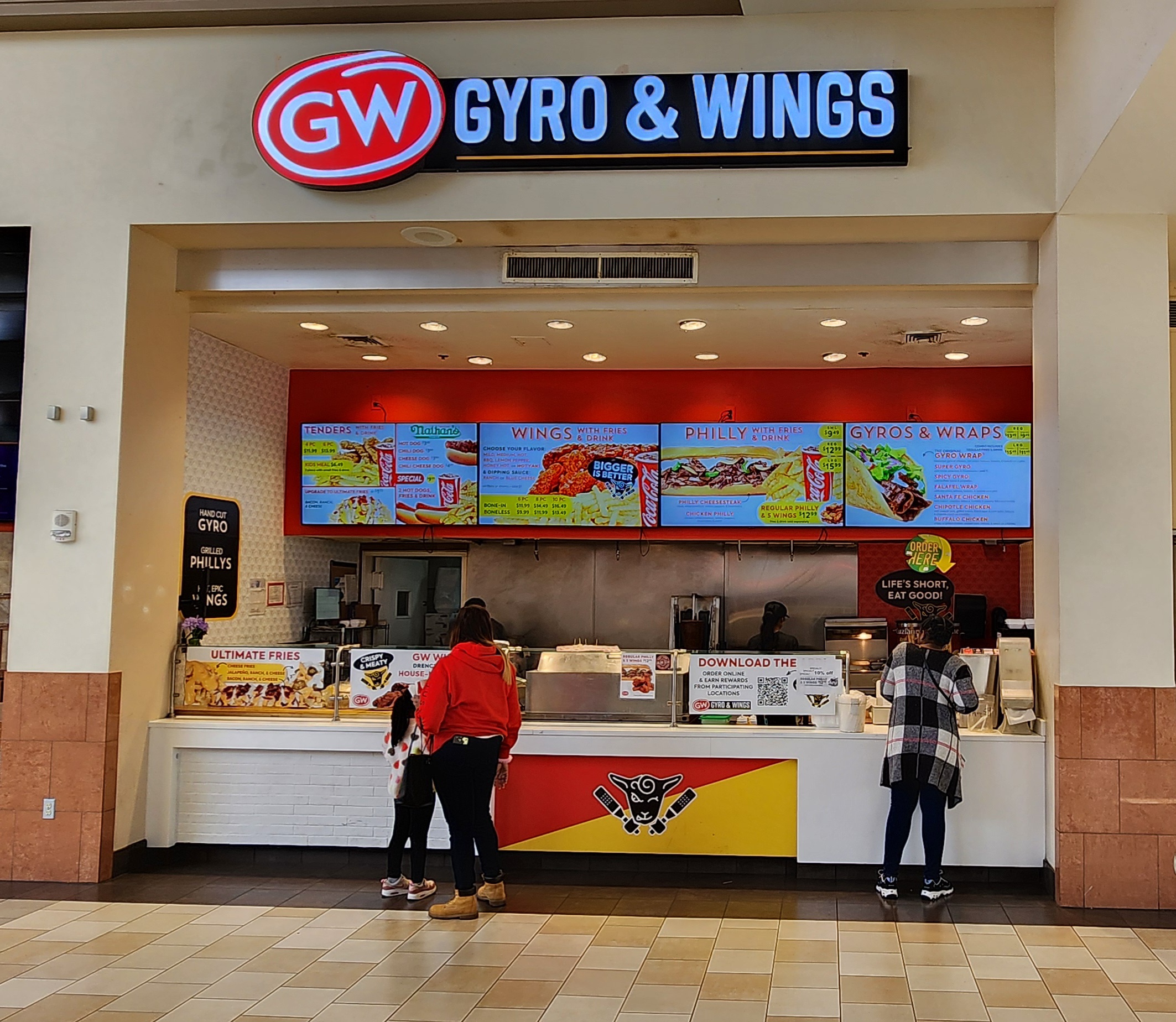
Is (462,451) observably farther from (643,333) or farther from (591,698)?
(591,698)

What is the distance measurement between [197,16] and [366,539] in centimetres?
402

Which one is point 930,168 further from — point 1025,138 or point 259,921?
point 259,921

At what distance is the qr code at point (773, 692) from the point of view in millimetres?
6012

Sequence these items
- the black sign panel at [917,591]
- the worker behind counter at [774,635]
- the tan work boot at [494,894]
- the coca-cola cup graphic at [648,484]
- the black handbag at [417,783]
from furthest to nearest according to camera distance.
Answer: the black sign panel at [917,591], the worker behind counter at [774,635], the coca-cola cup graphic at [648,484], the black handbag at [417,783], the tan work boot at [494,894]

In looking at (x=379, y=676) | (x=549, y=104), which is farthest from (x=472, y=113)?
(x=379, y=676)

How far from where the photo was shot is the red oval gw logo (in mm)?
5609

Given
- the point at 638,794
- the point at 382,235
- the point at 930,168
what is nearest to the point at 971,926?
the point at 638,794

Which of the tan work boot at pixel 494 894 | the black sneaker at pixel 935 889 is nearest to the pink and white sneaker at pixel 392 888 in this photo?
the tan work boot at pixel 494 894

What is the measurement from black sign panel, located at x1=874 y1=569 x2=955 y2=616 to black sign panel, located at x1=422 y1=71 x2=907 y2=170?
433cm

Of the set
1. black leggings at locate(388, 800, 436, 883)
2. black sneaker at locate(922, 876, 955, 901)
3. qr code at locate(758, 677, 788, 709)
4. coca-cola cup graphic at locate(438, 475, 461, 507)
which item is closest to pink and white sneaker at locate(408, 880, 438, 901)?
black leggings at locate(388, 800, 436, 883)

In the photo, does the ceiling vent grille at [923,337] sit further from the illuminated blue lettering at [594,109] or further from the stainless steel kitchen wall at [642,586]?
the illuminated blue lettering at [594,109]

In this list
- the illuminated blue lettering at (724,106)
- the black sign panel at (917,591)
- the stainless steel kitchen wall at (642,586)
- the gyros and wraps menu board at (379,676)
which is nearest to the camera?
the illuminated blue lettering at (724,106)

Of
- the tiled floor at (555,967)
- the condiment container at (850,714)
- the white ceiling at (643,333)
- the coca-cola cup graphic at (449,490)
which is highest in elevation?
the white ceiling at (643,333)

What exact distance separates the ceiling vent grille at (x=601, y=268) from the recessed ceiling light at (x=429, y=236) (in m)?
0.34
